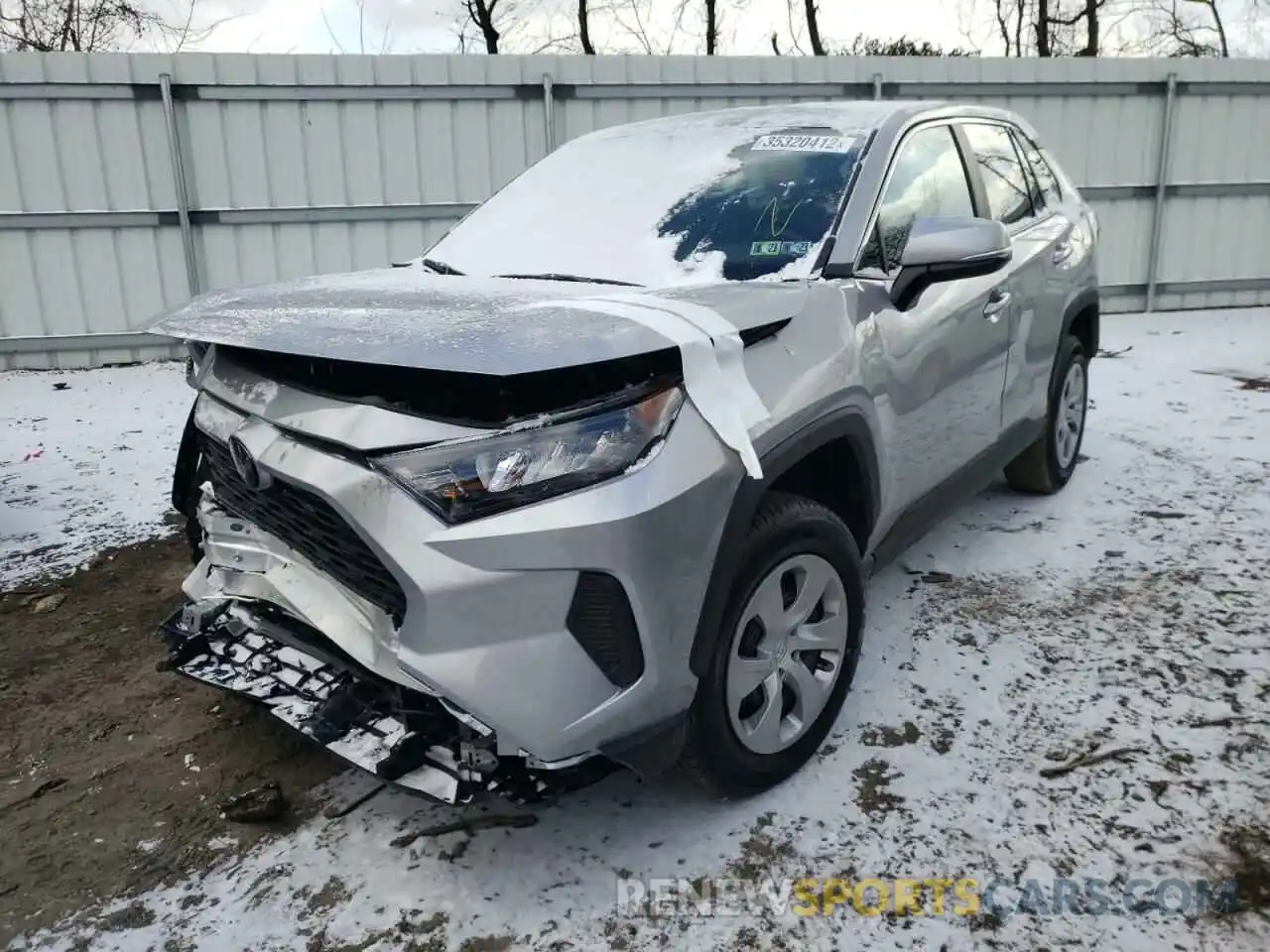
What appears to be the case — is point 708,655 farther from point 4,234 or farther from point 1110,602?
point 4,234

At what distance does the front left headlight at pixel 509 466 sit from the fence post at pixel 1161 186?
10347mm

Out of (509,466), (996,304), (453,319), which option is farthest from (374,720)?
(996,304)

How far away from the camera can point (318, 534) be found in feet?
6.60

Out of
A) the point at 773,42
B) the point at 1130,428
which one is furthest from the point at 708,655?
the point at 773,42

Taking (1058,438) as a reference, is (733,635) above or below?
above

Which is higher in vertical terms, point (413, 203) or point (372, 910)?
point (413, 203)

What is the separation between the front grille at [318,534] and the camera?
74.6 inches

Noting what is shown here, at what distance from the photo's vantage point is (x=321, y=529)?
200cm

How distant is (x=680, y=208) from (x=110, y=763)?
2276 mm

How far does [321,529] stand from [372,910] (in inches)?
33.1

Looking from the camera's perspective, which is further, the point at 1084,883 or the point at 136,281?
the point at 136,281

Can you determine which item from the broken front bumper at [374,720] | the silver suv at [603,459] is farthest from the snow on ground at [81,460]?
the broken front bumper at [374,720]

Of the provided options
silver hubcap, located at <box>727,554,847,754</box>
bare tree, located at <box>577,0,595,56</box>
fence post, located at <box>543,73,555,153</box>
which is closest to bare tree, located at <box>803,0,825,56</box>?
bare tree, located at <box>577,0,595,56</box>

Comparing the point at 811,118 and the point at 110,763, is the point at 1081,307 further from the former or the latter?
the point at 110,763
